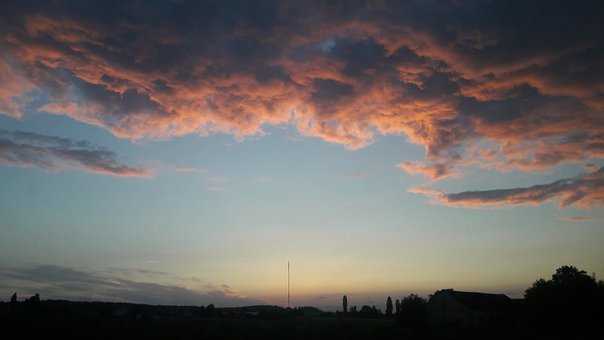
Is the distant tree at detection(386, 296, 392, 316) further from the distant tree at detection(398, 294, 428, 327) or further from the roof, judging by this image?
the distant tree at detection(398, 294, 428, 327)

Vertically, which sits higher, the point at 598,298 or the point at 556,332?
the point at 598,298

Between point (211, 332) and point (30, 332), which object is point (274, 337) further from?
point (30, 332)

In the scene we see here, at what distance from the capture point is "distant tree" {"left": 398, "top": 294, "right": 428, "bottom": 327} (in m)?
50.4

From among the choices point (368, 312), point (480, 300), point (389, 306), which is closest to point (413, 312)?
point (480, 300)

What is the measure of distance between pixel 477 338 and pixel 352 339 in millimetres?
10121

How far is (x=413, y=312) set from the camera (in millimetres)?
→ 51125

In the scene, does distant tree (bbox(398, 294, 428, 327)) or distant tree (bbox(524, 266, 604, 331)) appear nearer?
distant tree (bbox(524, 266, 604, 331))

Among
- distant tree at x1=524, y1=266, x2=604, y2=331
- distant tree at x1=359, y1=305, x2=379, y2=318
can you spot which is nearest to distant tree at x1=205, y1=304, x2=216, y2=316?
distant tree at x1=359, y1=305, x2=379, y2=318

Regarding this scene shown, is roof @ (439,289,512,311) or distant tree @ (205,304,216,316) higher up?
roof @ (439,289,512,311)

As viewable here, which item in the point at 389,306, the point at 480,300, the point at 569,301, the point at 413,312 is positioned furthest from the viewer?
the point at 389,306

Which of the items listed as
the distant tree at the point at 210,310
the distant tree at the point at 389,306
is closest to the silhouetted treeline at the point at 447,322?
the distant tree at the point at 389,306

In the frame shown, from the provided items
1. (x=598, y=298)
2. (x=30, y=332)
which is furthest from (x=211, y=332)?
(x=598, y=298)

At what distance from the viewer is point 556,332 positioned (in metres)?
42.3

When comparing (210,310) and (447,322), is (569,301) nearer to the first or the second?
(447,322)
